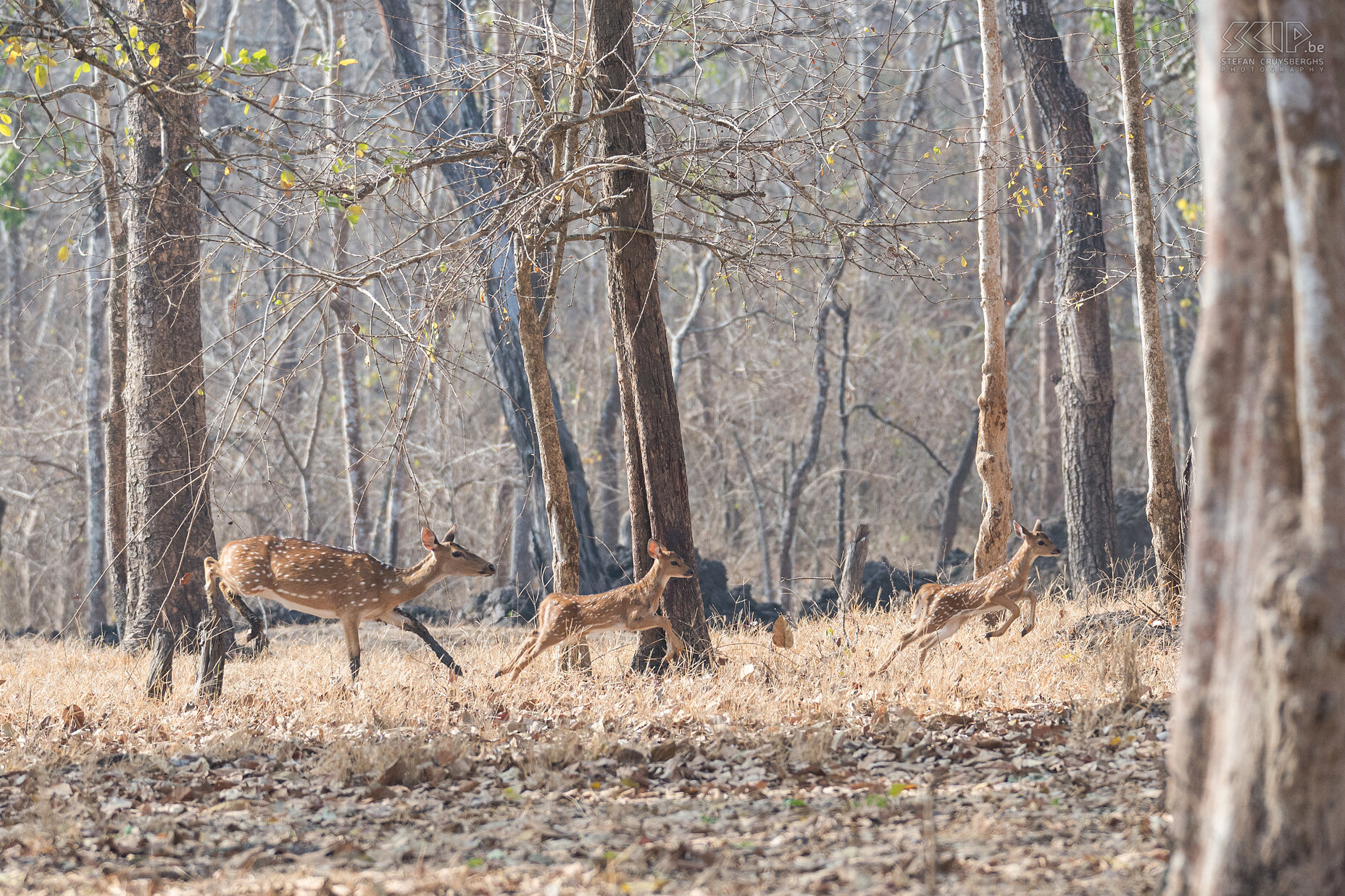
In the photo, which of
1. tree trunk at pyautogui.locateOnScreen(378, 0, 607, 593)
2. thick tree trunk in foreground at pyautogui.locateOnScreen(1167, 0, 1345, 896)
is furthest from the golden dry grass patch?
tree trunk at pyautogui.locateOnScreen(378, 0, 607, 593)

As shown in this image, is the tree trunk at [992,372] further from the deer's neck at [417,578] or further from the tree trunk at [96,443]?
the tree trunk at [96,443]

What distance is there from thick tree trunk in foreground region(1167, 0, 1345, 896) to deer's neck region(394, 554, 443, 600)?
259 inches

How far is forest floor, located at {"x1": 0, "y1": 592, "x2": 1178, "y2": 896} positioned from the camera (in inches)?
177

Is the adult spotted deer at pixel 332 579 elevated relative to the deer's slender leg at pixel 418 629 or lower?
elevated

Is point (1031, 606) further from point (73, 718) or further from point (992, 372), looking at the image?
point (73, 718)

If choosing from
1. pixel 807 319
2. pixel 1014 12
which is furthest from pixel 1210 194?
pixel 807 319

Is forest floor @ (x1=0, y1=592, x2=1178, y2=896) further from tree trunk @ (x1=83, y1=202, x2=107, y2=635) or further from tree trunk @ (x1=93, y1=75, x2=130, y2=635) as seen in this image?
tree trunk @ (x1=83, y1=202, x2=107, y2=635)

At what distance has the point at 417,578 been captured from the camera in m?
9.01

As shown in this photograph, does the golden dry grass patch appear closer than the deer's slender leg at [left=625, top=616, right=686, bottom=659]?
→ Yes

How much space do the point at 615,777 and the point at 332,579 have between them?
352cm

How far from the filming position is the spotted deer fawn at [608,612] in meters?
8.33

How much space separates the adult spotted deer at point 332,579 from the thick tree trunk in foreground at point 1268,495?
6318 millimetres

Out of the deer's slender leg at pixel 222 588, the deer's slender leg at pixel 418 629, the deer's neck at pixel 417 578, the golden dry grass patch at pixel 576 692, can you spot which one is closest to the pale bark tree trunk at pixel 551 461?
the golden dry grass patch at pixel 576 692

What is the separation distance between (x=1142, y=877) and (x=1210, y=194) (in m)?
2.38
